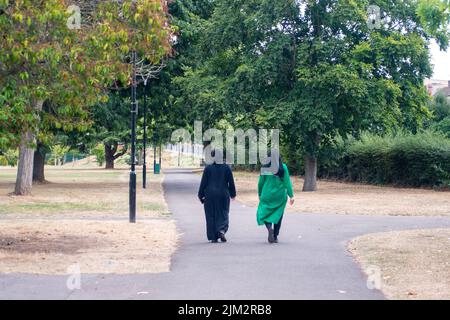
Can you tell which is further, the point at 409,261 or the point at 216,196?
the point at 216,196

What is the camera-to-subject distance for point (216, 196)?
14.7 m

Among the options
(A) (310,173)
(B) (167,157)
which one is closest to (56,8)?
(A) (310,173)

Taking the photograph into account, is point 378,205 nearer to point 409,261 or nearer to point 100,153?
point 409,261

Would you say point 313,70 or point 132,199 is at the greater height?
point 313,70

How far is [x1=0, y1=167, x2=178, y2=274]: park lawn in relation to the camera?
11.4m

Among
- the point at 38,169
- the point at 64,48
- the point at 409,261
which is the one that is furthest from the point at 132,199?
the point at 38,169

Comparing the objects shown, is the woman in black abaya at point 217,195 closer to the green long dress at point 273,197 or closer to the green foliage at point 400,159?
the green long dress at point 273,197

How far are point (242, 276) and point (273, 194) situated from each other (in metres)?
4.56

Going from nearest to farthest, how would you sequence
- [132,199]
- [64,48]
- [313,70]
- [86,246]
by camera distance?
1. [64,48]
2. [86,246]
3. [132,199]
4. [313,70]

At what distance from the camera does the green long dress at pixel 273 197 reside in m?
14.6

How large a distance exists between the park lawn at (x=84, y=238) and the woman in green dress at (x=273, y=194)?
1807 millimetres

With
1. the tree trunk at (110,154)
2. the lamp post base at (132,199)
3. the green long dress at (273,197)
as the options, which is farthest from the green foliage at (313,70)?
the tree trunk at (110,154)

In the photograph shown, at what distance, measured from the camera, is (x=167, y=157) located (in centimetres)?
11681

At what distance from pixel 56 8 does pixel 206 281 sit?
17.2 ft
